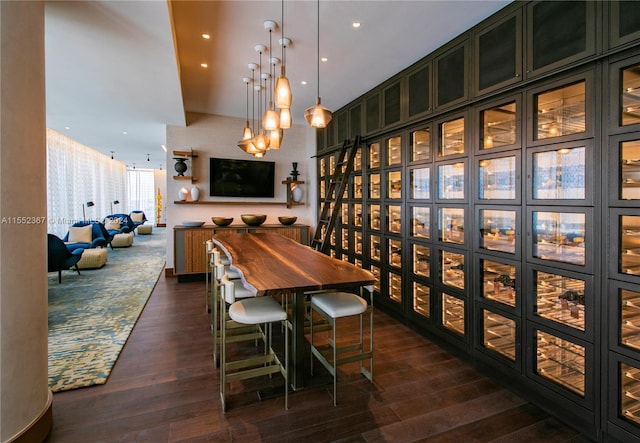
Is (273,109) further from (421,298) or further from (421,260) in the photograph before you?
(421,298)

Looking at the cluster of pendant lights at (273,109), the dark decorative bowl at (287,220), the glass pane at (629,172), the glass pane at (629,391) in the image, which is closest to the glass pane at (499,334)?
the glass pane at (629,391)

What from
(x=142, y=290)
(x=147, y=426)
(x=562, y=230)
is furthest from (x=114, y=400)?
(x=562, y=230)

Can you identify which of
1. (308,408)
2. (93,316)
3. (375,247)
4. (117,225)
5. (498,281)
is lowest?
(308,408)

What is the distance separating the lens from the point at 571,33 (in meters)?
2.00

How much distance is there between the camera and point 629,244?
181cm

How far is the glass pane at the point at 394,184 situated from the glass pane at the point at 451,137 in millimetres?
730

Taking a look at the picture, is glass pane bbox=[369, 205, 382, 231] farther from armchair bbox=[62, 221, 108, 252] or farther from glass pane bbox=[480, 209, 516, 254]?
armchair bbox=[62, 221, 108, 252]

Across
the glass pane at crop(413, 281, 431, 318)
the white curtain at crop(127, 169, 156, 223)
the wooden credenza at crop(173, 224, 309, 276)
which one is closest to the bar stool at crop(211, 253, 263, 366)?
the glass pane at crop(413, 281, 431, 318)

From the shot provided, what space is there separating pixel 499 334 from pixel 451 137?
189cm

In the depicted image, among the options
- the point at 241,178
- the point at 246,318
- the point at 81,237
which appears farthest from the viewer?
the point at 81,237

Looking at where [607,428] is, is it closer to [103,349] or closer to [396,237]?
[396,237]

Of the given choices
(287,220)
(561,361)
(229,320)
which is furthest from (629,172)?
(287,220)

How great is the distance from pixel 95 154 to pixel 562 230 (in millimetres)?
11756

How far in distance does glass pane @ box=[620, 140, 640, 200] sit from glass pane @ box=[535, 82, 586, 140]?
27 cm
